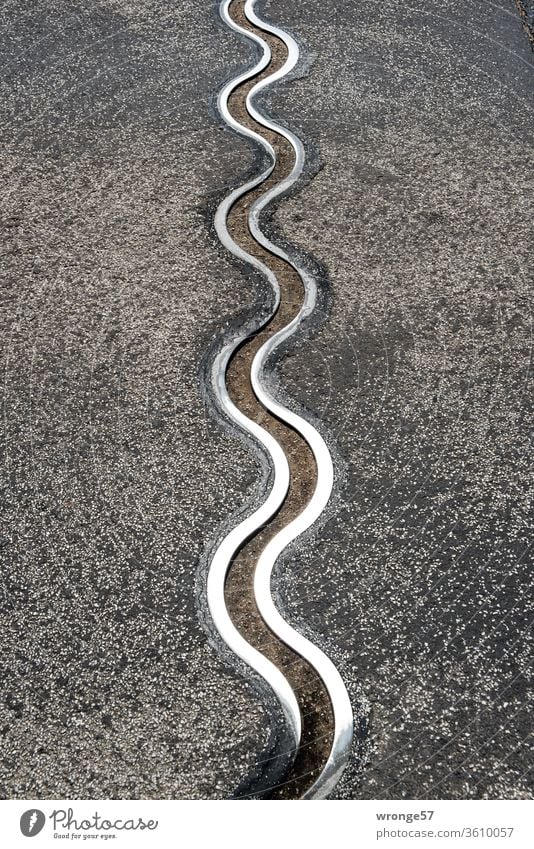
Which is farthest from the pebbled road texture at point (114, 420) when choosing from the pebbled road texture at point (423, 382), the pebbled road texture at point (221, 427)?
the pebbled road texture at point (423, 382)

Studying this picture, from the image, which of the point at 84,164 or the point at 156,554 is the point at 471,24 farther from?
the point at 156,554
